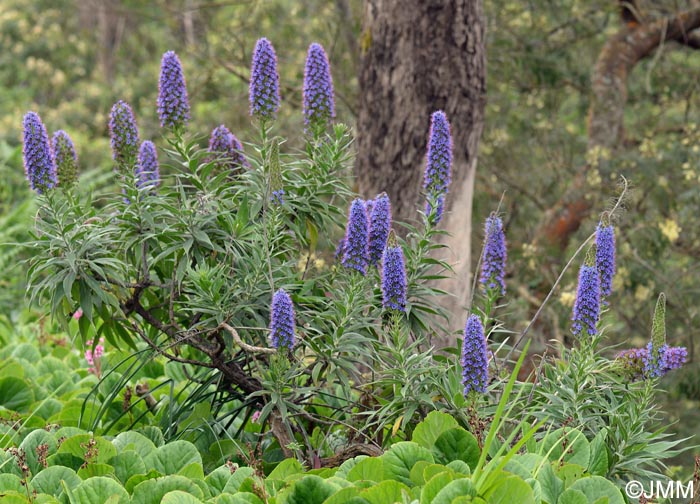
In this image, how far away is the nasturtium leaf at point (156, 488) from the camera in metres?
2.63

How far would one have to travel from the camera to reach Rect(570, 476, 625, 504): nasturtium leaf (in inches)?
106

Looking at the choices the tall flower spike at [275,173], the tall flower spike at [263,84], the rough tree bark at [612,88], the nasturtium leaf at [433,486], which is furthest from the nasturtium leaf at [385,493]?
the rough tree bark at [612,88]

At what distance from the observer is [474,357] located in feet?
9.68

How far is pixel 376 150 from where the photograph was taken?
5.41 m

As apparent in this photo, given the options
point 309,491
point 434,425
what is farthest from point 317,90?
point 309,491

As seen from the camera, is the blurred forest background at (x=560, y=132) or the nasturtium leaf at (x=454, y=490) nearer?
the nasturtium leaf at (x=454, y=490)

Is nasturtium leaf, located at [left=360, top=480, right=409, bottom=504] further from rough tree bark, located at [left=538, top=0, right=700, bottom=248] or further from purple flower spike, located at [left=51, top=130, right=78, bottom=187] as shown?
rough tree bark, located at [left=538, top=0, right=700, bottom=248]

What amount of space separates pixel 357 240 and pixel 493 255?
53 cm

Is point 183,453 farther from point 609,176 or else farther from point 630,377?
point 609,176

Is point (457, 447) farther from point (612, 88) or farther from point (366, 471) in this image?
point (612, 88)

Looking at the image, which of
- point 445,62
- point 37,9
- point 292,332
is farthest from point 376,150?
point 37,9

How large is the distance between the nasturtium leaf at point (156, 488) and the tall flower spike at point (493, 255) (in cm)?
134

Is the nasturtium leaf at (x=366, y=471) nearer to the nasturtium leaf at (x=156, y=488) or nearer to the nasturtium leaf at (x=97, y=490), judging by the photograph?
the nasturtium leaf at (x=156, y=488)

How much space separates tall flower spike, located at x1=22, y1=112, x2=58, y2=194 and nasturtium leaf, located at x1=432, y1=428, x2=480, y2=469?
1.68 meters
